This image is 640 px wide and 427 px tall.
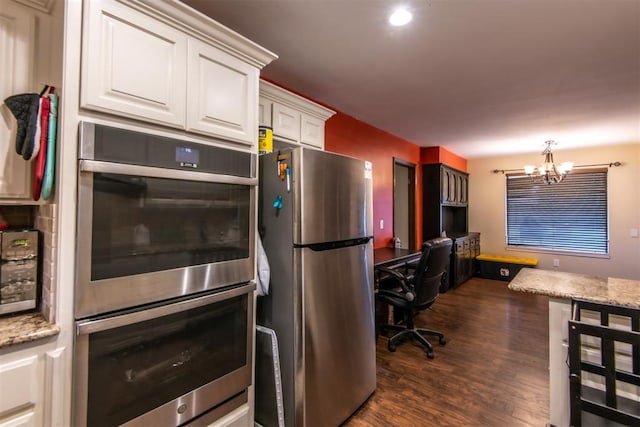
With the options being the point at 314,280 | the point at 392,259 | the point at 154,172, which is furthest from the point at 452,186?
the point at 154,172

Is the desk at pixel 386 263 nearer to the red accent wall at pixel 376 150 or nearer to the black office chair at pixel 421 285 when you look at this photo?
the black office chair at pixel 421 285

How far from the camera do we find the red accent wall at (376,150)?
3.27 metres

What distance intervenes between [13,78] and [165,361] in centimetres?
128

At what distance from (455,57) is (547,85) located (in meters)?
1.15

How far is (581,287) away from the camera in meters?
1.57

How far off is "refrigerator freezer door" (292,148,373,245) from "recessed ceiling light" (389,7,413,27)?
0.82 metres

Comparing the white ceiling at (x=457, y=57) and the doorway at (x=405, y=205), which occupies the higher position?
the white ceiling at (x=457, y=57)

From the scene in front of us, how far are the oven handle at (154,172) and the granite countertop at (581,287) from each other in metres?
1.59

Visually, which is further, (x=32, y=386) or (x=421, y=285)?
(x=421, y=285)

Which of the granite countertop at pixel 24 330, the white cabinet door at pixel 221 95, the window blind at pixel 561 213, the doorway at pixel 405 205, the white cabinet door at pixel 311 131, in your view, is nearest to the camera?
the granite countertop at pixel 24 330

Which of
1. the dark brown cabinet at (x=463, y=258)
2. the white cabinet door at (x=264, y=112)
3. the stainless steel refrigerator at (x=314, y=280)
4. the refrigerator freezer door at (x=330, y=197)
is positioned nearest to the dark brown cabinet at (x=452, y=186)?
the dark brown cabinet at (x=463, y=258)

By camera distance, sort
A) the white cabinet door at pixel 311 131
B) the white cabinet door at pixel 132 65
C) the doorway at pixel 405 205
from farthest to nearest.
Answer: the doorway at pixel 405 205 → the white cabinet door at pixel 311 131 → the white cabinet door at pixel 132 65

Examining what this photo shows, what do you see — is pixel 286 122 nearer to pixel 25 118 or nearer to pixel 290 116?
pixel 290 116

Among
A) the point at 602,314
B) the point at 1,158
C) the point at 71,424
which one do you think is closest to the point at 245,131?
the point at 1,158
